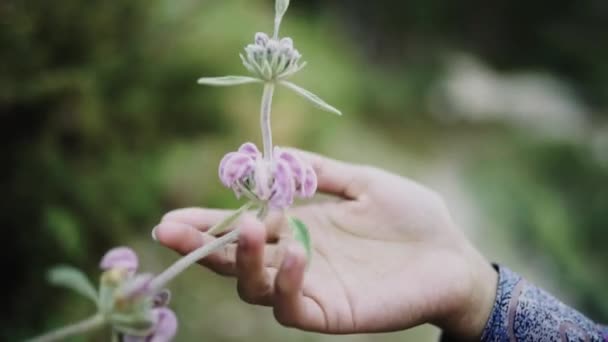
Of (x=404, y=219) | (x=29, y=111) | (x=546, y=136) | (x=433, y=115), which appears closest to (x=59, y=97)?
(x=29, y=111)

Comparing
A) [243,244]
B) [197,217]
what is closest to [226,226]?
[243,244]

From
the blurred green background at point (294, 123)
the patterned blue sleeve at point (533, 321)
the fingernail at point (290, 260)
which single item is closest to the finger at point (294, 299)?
the fingernail at point (290, 260)

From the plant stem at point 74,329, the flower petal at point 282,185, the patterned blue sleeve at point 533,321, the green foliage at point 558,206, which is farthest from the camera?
the green foliage at point 558,206

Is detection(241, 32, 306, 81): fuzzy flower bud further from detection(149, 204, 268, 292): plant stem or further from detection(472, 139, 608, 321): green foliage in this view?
detection(472, 139, 608, 321): green foliage

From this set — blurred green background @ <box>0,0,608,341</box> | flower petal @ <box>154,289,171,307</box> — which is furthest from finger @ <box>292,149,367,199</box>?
blurred green background @ <box>0,0,608,341</box>

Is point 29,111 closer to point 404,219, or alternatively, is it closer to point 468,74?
point 404,219

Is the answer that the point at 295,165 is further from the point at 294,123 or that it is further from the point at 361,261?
the point at 294,123

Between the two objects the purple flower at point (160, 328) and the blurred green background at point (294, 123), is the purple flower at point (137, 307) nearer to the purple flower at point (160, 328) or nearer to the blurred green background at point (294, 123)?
the purple flower at point (160, 328)
